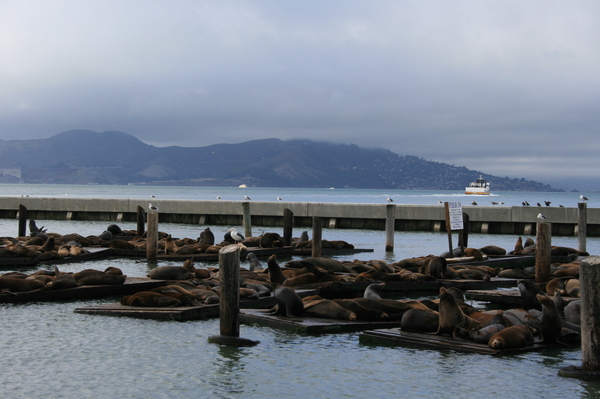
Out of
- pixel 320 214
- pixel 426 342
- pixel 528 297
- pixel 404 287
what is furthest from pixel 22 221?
pixel 426 342

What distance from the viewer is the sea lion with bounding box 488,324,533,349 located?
7879mm

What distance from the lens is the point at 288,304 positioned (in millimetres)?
9750

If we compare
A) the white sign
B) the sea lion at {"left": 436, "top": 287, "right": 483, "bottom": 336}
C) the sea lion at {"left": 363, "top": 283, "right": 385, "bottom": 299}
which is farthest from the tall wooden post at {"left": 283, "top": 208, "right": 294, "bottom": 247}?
the sea lion at {"left": 436, "top": 287, "right": 483, "bottom": 336}

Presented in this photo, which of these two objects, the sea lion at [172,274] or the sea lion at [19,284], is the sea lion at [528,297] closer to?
the sea lion at [172,274]

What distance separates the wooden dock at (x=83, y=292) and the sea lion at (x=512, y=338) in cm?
670

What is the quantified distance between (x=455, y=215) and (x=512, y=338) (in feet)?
33.1

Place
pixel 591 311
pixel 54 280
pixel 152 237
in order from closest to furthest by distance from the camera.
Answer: pixel 591 311, pixel 54 280, pixel 152 237

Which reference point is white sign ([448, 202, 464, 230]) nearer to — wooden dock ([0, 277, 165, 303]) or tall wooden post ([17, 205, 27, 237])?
wooden dock ([0, 277, 165, 303])

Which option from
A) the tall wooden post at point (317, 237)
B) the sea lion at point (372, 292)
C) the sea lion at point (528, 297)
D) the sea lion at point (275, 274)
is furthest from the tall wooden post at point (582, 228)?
the sea lion at point (372, 292)

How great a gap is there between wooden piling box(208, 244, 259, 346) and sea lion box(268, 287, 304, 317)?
1150 millimetres

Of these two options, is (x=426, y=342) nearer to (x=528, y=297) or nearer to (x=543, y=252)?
(x=528, y=297)

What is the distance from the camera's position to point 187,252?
18859 mm

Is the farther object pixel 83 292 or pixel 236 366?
pixel 83 292

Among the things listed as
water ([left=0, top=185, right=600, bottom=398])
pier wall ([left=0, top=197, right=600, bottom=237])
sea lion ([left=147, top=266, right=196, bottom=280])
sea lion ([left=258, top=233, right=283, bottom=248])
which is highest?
pier wall ([left=0, top=197, right=600, bottom=237])
